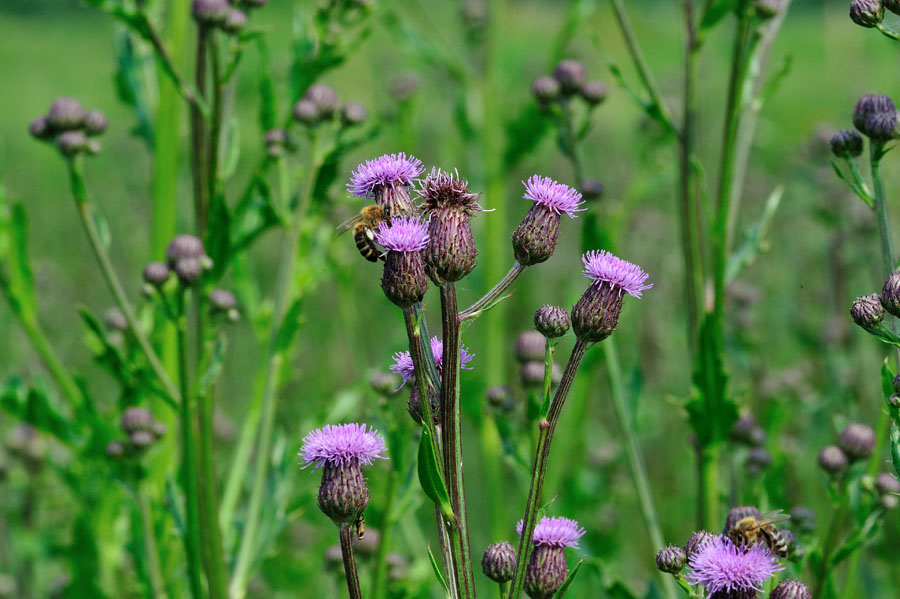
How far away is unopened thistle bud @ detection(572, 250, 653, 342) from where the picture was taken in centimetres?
181

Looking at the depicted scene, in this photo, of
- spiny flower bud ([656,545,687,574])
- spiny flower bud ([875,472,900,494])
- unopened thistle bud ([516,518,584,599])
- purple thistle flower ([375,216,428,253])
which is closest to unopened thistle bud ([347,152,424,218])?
purple thistle flower ([375,216,428,253])

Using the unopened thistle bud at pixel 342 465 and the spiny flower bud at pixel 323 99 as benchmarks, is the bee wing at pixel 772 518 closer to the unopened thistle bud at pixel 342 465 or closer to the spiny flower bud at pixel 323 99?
the unopened thistle bud at pixel 342 465

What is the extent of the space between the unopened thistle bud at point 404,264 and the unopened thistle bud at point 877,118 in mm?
1280

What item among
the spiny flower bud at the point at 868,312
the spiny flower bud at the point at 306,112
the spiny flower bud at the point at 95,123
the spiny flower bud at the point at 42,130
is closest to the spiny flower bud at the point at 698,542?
the spiny flower bud at the point at 868,312

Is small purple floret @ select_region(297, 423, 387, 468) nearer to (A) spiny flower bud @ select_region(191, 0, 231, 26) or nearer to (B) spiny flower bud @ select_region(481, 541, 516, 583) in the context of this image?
(B) spiny flower bud @ select_region(481, 541, 516, 583)

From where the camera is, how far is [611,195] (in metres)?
8.81

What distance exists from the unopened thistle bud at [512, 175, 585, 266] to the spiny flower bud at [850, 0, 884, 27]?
935 mm

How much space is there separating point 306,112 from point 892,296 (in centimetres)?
202

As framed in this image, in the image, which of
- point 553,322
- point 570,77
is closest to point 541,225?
point 553,322

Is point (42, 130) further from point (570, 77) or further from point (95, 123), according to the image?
point (570, 77)

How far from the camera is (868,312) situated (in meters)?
1.97

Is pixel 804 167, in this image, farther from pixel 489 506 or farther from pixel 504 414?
pixel 504 414

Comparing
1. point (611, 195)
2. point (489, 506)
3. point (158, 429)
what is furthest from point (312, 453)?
point (611, 195)

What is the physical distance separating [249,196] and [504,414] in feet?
3.80
